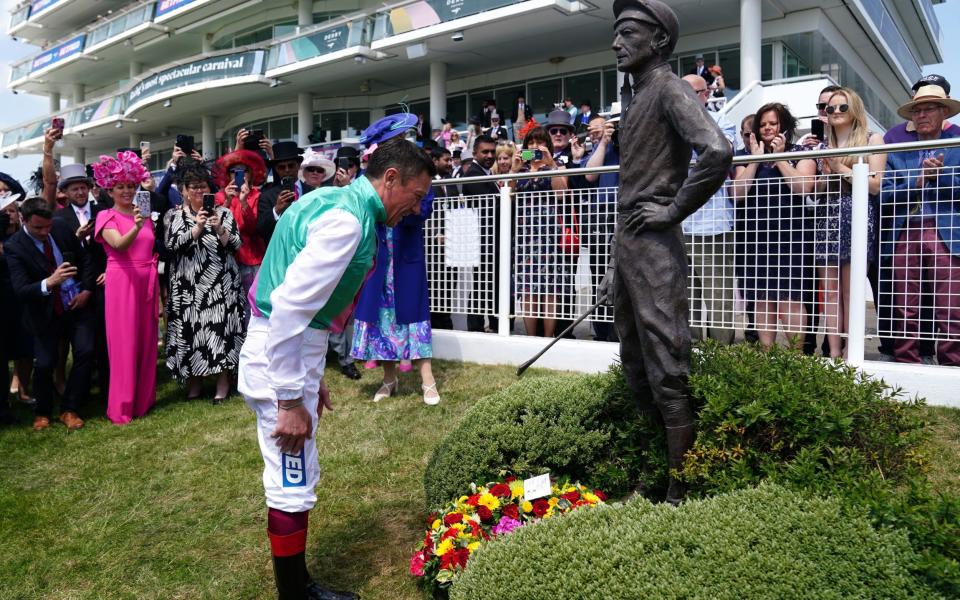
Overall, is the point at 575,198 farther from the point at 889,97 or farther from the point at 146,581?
the point at 889,97

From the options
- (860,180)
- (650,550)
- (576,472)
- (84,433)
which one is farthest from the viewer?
(84,433)

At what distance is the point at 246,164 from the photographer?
7.76 m

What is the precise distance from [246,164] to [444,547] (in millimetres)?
5683

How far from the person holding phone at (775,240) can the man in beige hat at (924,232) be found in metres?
0.60

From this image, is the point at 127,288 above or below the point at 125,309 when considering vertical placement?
above

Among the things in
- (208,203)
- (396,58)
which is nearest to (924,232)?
(208,203)

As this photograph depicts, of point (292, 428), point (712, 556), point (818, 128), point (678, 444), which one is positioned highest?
point (818, 128)

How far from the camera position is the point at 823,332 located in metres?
5.78

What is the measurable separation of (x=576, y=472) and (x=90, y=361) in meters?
5.13

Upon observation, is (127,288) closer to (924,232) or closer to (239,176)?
(239,176)

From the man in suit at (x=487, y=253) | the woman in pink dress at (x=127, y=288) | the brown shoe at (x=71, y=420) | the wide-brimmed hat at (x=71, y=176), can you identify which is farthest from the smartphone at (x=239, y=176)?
the brown shoe at (x=71, y=420)

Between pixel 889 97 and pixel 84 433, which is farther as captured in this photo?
pixel 889 97

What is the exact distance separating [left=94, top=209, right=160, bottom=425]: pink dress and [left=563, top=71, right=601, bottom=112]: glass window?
763 inches

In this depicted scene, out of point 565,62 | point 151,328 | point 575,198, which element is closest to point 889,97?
point 565,62
